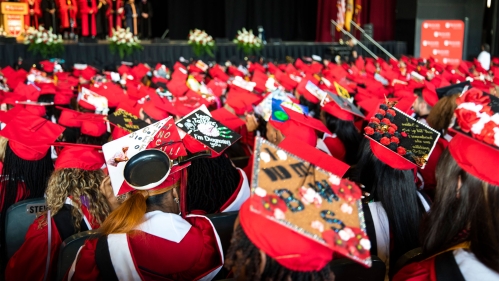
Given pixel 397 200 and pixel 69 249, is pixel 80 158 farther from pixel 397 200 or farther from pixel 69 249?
pixel 397 200

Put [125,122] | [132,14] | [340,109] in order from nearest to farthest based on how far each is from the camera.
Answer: [125,122] → [340,109] → [132,14]

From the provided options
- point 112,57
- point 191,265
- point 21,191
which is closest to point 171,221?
point 191,265

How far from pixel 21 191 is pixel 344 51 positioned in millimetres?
11426

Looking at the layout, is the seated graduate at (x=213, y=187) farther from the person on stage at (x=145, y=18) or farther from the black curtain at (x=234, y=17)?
the black curtain at (x=234, y=17)

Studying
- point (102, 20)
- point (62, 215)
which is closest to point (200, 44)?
point (102, 20)

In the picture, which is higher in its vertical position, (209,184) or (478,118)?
(478,118)

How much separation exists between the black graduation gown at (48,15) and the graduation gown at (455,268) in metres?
13.8

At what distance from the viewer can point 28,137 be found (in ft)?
8.07

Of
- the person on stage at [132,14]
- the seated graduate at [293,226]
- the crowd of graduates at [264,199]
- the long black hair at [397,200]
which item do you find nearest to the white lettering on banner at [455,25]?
the person on stage at [132,14]

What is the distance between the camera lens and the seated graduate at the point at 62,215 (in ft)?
6.64

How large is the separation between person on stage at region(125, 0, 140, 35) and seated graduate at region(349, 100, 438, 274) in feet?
43.8

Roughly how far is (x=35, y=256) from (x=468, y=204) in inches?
66.7

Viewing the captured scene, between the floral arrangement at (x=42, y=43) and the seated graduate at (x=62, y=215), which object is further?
the floral arrangement at (x=42, y=43)

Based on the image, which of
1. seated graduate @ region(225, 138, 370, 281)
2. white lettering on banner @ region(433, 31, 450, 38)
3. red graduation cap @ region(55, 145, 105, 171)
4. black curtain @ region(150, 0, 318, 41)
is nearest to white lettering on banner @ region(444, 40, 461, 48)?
white lettering on banner @ region(433, 31, 450, 38)
